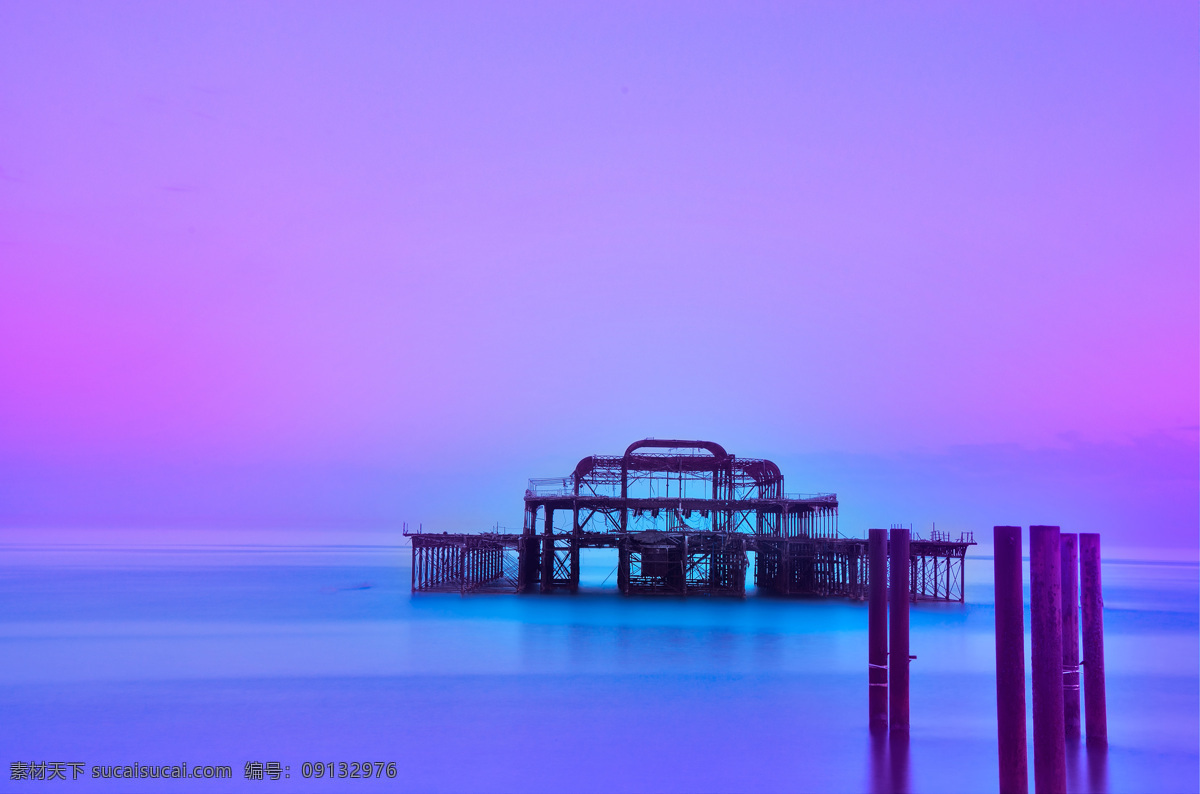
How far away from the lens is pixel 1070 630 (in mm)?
12633

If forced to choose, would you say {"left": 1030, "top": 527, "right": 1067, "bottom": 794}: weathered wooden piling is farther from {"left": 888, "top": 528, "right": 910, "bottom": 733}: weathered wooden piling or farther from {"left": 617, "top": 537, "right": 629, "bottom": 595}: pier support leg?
{"left": 617, "top": 537, "right": 629, "bottom": 595}: pier support leg

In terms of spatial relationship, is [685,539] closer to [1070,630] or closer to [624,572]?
[624,572]

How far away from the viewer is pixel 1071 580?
40.7ft

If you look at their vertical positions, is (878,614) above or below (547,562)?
above

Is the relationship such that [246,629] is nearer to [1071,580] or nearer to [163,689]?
[163,689]

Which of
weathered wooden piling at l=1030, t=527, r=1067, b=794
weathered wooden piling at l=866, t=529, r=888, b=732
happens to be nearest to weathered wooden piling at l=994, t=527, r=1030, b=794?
weathered wooden piling at l=1030, t=527, r=1067, b=794

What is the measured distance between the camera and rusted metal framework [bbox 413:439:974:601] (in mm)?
40719

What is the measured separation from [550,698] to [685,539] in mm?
20265

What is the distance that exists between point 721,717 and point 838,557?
28065 mm

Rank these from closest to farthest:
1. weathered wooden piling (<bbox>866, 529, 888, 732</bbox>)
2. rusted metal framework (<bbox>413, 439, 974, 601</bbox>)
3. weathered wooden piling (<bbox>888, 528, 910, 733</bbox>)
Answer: weathered wooden piling (<bbox>888, 528, 910, 733</bbox>) → weathered wooden piling (<bbox>866, 529, 888, 732</bbox>) → rusted metal framework (<bbox>413, 439, 974, 601</bbox>)

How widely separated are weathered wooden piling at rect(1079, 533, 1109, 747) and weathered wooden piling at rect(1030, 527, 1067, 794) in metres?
2.32

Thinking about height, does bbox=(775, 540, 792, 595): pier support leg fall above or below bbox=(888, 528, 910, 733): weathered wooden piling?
below

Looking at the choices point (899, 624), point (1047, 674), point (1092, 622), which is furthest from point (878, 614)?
point (1047, 674)

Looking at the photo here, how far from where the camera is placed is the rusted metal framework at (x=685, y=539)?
40.7 m
